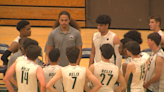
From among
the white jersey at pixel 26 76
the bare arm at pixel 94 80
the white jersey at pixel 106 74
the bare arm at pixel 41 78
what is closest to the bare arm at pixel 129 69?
the white jersey at pixel 106 74

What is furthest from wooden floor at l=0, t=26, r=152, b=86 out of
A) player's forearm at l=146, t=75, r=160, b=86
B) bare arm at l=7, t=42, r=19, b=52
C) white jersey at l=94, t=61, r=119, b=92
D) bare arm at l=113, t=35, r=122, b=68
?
white jersey at l=94, t=61, r=119, b=92

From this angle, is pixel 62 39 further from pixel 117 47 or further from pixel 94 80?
pixel 94 80

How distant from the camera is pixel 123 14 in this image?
11180 mm

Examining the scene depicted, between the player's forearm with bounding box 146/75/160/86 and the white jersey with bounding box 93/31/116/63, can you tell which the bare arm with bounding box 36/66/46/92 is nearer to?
the white jersey with bounding box 93/31/116/63

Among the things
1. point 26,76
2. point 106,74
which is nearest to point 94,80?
point 106,74

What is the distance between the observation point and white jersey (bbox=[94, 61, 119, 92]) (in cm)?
334

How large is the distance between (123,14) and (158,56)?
7.43m

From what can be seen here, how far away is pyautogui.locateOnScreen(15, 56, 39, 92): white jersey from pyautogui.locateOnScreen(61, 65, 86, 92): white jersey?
0.44 m

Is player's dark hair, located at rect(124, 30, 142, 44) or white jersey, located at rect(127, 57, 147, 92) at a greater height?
player's dark hair, located at rect(124, 30, 142, 44)

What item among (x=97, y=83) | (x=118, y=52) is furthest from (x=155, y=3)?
(x=97, y=83)

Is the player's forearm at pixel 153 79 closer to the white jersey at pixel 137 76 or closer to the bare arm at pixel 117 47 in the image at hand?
the white jersey at pixel 137 76

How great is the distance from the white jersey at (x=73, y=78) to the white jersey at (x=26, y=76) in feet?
1.44

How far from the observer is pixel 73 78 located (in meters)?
3.19

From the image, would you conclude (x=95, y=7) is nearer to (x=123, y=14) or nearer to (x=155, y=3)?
(x=123, y=14)
